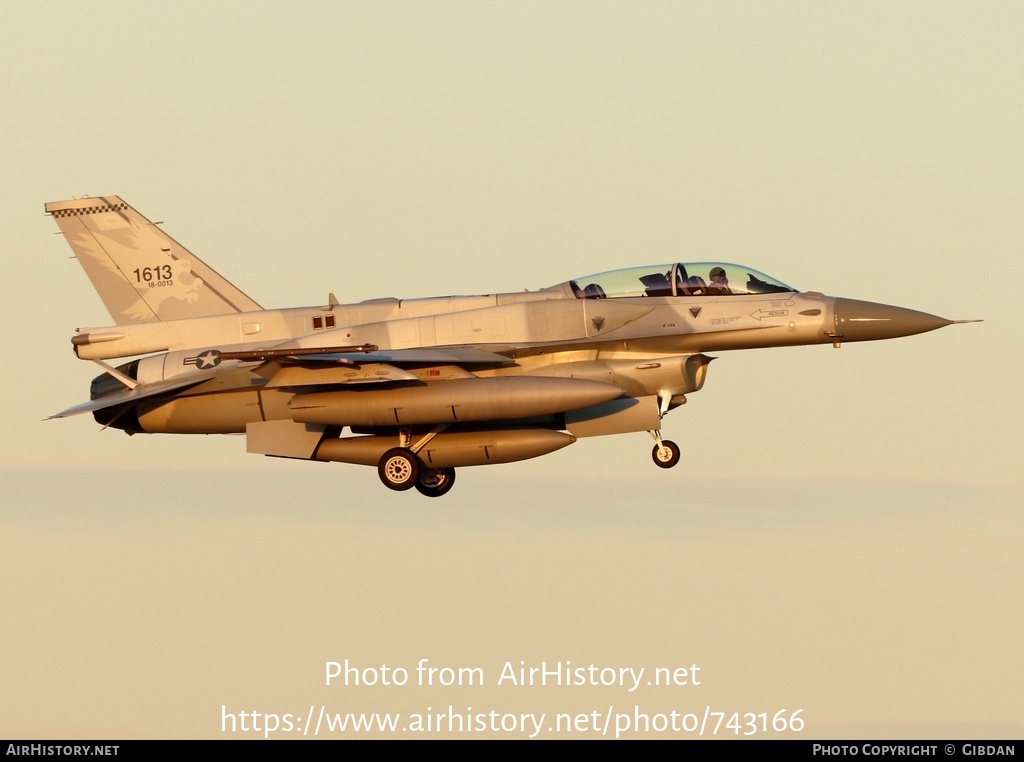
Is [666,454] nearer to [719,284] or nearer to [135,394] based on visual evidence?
[719,284]

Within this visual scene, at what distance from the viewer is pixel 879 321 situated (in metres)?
21.2

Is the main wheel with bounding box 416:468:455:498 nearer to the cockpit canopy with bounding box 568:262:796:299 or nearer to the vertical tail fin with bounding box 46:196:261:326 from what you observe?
the cockpit canopy with bounding box 568:262:796:299

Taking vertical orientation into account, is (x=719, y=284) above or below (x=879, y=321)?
above

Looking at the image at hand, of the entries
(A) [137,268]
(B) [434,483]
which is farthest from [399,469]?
(A) [137,268]

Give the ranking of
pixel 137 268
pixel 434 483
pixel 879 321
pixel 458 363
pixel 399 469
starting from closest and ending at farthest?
pixel 879 321
pixel 458 363
pixel 399 469
pixel 434 483
pixel 137 268

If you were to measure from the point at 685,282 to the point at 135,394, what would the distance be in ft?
27.1

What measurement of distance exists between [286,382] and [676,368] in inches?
220

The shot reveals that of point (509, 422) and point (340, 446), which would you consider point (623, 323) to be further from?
point (340, 446)

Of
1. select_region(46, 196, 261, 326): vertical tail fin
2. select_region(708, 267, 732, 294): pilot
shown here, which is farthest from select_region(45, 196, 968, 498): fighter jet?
select_region(46, 196, 261, 326): vertical tail fin

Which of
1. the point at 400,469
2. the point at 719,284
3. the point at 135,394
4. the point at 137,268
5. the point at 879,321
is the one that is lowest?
the point at 400,469

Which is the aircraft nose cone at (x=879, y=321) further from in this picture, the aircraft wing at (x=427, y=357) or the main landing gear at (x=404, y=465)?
the main landing gear at (x=404, y=465)

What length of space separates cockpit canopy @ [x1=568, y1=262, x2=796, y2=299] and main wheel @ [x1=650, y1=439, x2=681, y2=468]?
7.17 feet

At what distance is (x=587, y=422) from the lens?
22203mm

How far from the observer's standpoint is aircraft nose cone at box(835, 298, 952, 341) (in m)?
21.1
